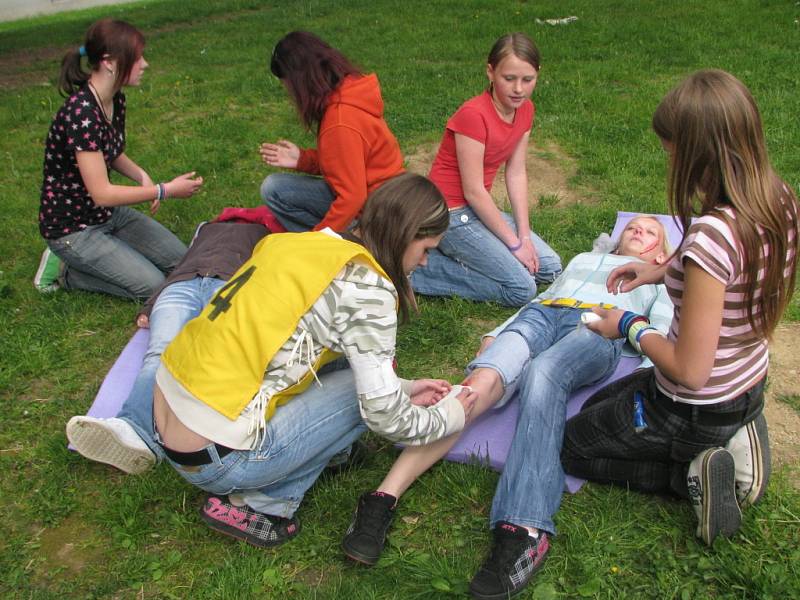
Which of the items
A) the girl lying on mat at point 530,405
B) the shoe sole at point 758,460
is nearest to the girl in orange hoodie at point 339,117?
the girl lying on mat at point 530,405

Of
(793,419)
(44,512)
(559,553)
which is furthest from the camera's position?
(793,419)

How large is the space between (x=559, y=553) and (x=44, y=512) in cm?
207

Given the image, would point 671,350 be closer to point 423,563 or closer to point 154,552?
point 423,563

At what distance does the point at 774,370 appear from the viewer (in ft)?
11.9

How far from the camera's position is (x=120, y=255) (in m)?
4.50

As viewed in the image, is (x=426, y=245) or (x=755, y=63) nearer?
(x=426, y=245)

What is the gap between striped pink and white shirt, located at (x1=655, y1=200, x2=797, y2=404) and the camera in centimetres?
215

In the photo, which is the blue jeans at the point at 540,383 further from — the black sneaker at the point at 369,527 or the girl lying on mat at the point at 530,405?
the black sneaker at the point at 369,527

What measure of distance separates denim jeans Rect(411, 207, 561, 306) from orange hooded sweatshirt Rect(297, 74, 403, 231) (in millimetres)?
566

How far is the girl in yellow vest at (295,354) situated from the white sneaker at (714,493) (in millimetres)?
889

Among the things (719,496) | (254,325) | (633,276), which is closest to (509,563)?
(719,496)

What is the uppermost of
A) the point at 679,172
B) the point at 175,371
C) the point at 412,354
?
the point at 679,172

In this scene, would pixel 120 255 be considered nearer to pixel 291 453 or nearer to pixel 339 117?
pixel 339 117

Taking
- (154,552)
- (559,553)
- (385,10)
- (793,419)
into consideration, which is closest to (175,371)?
(154,552)
